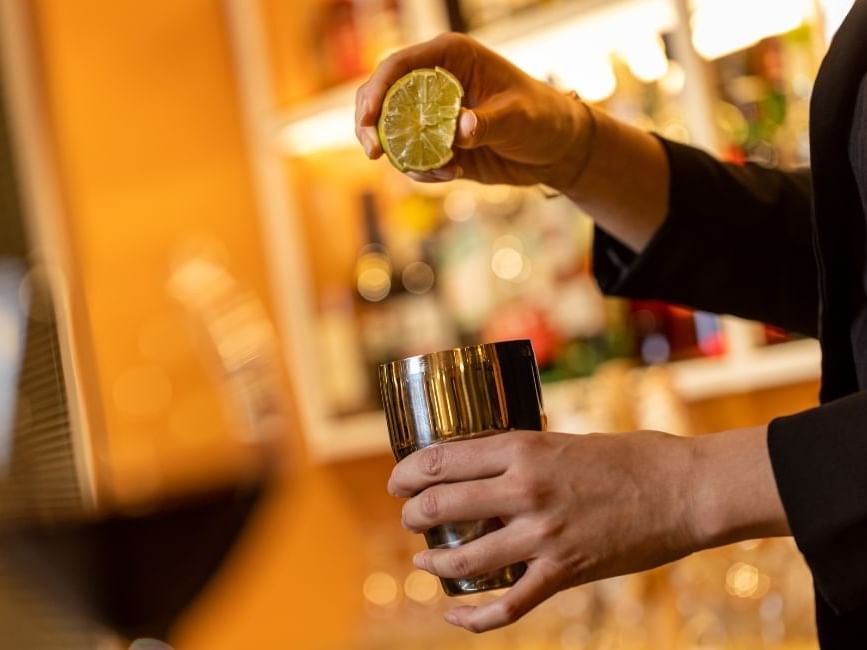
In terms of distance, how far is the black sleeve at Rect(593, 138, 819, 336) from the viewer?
106 cm

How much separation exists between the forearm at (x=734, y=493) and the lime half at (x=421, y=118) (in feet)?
0.99

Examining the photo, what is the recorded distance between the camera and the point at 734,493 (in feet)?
2.25

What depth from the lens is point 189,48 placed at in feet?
8.47

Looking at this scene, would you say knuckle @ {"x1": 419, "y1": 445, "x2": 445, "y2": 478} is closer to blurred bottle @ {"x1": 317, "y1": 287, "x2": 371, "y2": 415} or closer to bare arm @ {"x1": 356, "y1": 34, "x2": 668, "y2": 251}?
bare arm @ {"x1": 356, "y1": 34, "x2": 668, "y2": 251}

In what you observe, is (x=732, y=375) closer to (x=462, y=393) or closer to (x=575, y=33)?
(x=575, y=33)

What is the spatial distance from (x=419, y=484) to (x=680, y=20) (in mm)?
1255

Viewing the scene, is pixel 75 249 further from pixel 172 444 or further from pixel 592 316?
pixel 592 316

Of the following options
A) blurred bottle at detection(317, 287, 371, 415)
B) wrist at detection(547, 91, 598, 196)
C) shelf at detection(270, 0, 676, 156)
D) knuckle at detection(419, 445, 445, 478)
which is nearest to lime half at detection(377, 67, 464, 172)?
wrist at detection(547, 91, 598, 196)

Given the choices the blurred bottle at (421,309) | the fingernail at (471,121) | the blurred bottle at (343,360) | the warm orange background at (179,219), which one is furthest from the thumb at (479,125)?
the warm orange background at (179,219)

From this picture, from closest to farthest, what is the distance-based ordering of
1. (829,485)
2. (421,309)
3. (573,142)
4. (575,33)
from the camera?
(829,485), (573,142), (575,33), (421,309)

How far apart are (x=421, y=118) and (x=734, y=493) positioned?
0.35 meters

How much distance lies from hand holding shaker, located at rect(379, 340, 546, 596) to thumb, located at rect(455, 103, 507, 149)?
171 millimetres

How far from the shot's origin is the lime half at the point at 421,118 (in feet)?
2.83

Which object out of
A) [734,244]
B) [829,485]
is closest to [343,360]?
[734,244]
